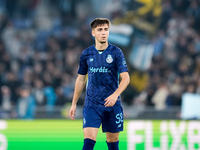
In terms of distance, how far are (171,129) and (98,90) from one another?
10.5 ft

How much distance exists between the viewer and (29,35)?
13898mm

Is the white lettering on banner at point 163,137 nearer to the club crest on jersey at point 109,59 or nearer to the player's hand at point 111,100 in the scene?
the club crest on jersey at point 109,59

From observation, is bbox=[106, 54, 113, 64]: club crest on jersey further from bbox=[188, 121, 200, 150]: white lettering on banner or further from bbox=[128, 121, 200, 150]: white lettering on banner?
bbox=[188, 121, 200, 150]: white lettering on banner

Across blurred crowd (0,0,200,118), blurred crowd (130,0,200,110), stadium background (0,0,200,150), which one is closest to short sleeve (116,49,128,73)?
stadium background (0,0,200,150)

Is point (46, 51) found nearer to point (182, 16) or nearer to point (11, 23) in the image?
point (11, 23)

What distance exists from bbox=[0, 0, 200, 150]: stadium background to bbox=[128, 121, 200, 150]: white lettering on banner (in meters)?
1.94

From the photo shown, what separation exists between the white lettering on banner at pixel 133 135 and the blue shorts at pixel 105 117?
2.36 m

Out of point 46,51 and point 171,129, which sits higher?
point 46,51

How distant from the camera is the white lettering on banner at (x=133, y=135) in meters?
7.11

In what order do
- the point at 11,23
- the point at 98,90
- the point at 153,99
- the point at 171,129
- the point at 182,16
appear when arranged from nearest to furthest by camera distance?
1. the point at 98,90
2. the point at 171,129
3. the point at 153,99
4. the point at 182,16
5. the point at 11,23

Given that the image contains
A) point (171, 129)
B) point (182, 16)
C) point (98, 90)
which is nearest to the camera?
point (98, 90)

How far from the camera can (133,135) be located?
725cm

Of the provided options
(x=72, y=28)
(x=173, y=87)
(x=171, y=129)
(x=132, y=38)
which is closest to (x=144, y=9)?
(x=132, y=38)

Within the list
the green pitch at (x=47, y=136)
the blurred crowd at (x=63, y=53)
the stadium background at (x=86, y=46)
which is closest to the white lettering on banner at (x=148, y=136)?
the green pitch at (x=47, y=136)
